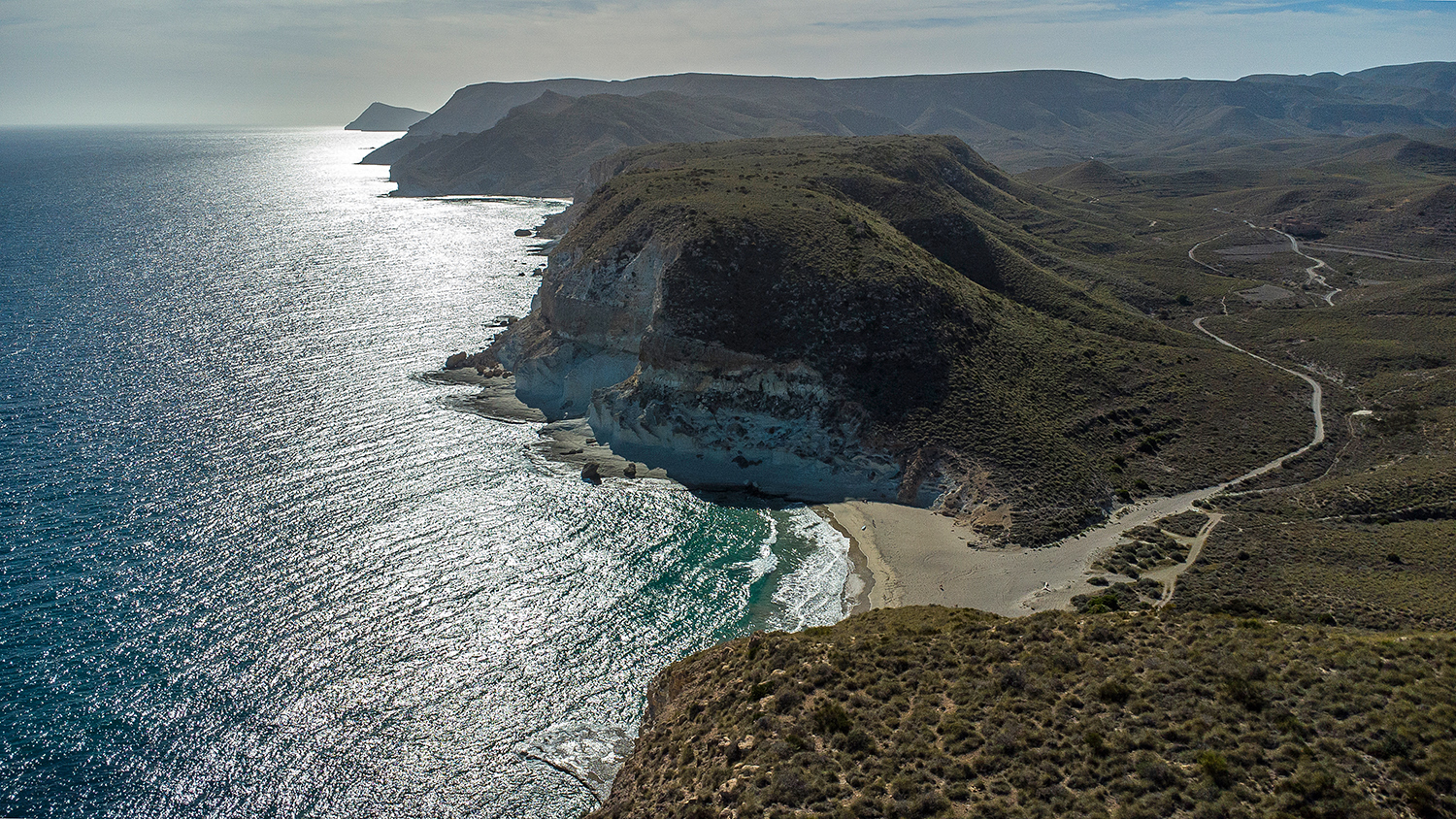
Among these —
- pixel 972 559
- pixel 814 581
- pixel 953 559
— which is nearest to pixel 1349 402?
pixel 972 559

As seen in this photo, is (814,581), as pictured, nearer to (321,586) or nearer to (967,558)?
(967,558)

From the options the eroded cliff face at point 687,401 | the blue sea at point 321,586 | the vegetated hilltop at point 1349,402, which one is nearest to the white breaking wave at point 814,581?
the blue sea at point 321,586

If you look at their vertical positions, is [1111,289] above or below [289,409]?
above

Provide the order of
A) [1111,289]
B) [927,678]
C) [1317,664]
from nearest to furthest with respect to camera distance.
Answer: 1. [1317,664]
2. [927,678]
3. [1111,289]

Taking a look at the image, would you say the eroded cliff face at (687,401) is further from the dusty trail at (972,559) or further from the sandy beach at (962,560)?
the dusty trail at (972,559)

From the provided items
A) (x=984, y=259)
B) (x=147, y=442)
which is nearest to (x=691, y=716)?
(x=147, y=442)

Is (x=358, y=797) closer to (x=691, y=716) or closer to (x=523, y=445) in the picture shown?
(x=691, y=716)

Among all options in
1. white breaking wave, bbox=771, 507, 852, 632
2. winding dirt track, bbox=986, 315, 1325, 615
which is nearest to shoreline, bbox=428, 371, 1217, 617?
winding dirt track, bbox=986, 315, 1325, 615
